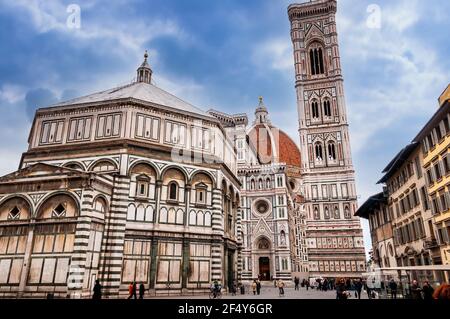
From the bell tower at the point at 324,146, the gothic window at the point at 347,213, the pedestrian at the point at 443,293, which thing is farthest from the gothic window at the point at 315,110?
the pedestrian at the point at 443,293

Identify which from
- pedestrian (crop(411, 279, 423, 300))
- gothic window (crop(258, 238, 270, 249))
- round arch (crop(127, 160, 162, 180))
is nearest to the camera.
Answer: pedestrian (crop(411, 279, 423, 300))

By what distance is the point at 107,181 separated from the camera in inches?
896

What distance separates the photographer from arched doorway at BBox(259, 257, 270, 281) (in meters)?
Answer: 52.4

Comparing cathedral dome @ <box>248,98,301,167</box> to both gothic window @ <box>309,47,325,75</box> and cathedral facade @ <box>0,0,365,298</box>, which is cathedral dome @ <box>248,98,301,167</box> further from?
cathedral facade @ <box>0,0,365,298</box>

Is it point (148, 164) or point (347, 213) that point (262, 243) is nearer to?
point (347, 213)

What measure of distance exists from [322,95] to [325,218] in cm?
2235

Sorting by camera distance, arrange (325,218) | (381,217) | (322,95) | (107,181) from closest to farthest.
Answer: (107,181), (381,217), (325,218), (322,95)

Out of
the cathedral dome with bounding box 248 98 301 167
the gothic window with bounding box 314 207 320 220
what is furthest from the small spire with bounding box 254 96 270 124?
the gothic window with bounding box 314 207 320 220

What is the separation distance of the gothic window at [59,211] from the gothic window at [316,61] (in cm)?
5388

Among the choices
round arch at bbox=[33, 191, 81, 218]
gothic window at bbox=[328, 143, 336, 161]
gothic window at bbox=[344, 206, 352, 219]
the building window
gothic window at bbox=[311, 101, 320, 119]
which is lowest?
round arch at bbox=[33, 191, 81, 218]

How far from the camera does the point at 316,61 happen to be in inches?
2518

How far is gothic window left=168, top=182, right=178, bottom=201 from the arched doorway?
3264 cm
